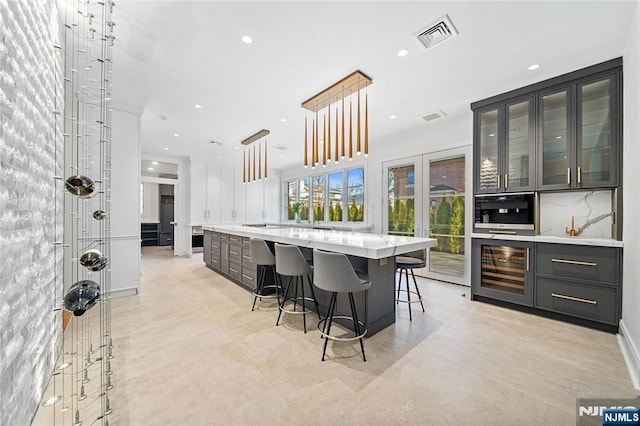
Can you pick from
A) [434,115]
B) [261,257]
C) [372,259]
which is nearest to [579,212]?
[434,115]

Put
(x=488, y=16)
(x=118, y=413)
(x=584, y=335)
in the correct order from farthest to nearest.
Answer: (x=584, y=335) < (x=488, y=16) < (x=118, y=413)

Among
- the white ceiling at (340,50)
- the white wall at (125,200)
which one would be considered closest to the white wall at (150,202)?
the white wall at (125,200)

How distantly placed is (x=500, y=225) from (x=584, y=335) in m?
1.35

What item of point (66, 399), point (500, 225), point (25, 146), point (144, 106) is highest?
point (144, 106)

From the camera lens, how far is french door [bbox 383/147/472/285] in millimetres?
4273

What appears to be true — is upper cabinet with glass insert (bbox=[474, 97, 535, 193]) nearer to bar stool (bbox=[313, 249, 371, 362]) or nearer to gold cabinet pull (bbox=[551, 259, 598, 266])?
gold cabinet pull (bbox=[551, 259, 598, 266])

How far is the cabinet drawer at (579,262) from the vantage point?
2484 mm

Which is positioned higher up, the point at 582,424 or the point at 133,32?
the point at 133,32

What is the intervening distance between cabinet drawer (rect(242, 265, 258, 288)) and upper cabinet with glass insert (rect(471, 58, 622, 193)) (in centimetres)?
338

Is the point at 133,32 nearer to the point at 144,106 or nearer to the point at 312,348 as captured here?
the point at 144,106

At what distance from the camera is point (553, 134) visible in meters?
2.93

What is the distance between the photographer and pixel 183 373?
1862 millimetres

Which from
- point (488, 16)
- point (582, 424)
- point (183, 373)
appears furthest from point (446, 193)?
point (183, 373)

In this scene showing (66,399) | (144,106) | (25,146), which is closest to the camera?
(25,146)
